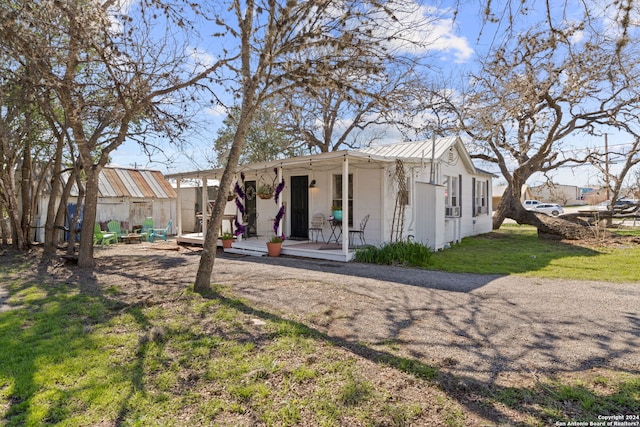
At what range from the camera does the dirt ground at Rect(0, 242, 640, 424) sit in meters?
3.51

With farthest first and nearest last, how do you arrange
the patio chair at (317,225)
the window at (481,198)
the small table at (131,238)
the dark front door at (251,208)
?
the window at (481,198)
the small table at (131,238)
the dark front door at (251,208)
the patio chair at (317,225)

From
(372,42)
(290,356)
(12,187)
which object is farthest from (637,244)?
(12,187)

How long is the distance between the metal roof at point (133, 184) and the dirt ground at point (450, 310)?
10102 mm

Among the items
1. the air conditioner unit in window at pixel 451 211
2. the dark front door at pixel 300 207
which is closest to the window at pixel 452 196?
the air conditioner unit in window at pixel 451 211

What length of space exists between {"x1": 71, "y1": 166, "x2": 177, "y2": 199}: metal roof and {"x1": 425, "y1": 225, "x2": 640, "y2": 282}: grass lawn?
1412 cm

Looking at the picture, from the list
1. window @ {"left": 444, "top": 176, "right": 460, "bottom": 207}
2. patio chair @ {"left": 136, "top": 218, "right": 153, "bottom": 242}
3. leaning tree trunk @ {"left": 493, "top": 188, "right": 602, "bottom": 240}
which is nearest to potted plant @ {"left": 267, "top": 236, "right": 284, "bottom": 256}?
window @ {"left": 444, "top": 176, "right": 460, "bottom": 207}

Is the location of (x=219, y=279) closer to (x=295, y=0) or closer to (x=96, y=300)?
(x=96, y=300)

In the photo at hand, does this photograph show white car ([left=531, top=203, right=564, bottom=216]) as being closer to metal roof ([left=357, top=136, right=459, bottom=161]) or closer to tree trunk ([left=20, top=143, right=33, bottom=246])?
metal roof ([left=357, top=136, right=459, bottom=161])

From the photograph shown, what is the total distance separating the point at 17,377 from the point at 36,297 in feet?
11.1

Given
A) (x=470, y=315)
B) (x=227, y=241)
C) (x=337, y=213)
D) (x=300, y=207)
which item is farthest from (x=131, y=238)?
(x=470, y=315)

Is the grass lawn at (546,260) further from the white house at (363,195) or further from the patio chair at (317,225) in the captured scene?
the patio chair at (317,225)

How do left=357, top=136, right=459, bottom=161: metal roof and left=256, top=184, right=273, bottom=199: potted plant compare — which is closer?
left=256, top=184, right=273, bottom=199: potted plant

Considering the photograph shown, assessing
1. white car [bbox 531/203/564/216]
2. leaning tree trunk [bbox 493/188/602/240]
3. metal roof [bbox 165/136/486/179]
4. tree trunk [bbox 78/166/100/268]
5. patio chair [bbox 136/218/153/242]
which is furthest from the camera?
white car [bbox 531/203/564/216]

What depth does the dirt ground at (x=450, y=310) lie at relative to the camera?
3505 mm
